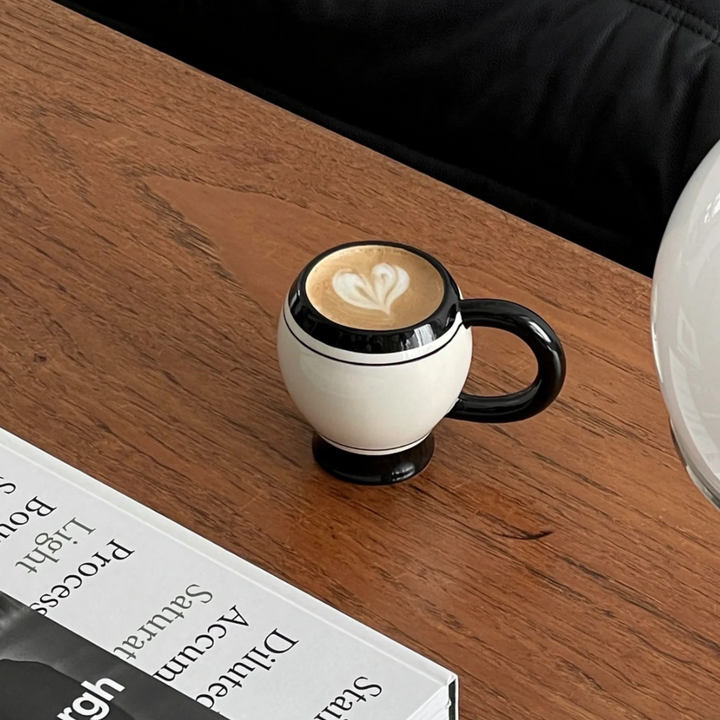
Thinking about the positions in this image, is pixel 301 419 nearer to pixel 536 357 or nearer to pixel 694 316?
pixel 536 357

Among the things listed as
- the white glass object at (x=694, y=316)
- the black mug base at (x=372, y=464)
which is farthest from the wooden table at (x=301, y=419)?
the white glass object at (x=694, y=316)

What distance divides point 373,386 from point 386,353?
17 millimetres

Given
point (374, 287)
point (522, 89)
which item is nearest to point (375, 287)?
point (374, 287)

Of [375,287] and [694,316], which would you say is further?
[375,287]

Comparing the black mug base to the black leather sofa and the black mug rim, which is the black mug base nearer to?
the black mug rim

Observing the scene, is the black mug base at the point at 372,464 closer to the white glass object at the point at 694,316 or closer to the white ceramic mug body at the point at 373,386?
the white ceramic mug body at the point at 373,386

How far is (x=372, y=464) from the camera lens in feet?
1.86

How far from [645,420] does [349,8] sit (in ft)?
1.94

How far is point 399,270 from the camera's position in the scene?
0.55m

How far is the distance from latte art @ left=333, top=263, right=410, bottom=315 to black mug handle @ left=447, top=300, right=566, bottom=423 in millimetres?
31

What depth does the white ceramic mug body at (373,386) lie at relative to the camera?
0.52 metres

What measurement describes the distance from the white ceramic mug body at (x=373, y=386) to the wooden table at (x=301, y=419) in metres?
0.04

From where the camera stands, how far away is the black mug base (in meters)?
0.57

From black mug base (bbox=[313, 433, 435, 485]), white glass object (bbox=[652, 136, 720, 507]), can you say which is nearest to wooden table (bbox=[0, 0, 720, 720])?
black mug base (bbox=[313, 433, 435, 485])
